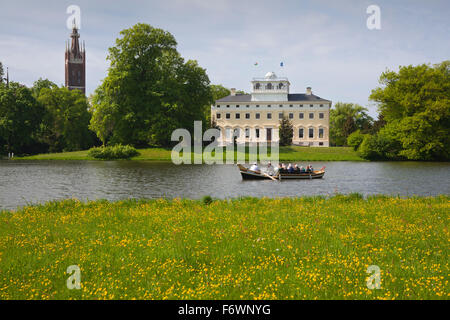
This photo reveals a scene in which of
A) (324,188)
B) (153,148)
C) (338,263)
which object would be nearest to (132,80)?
(153,148)

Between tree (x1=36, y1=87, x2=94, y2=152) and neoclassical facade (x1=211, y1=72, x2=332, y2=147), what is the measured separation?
92.4ft

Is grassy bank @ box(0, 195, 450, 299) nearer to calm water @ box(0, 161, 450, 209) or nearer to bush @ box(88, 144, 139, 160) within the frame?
Answer: calm water @ box(0, 161, 450, 209)

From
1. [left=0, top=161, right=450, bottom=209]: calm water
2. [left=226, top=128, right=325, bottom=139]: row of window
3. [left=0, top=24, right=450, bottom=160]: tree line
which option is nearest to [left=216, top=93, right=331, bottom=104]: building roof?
[left=226, top=128, right=325, bottom=139]: row of window

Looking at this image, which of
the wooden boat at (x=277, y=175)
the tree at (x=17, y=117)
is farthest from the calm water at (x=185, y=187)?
the tree at (x=17, y=117)

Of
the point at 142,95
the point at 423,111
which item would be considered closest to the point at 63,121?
the point at 142,95

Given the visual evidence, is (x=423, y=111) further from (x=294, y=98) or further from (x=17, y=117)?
(x=17, y=117)

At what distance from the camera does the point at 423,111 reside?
55.4m

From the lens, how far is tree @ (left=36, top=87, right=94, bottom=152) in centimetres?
6919

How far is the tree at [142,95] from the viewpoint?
2239 inches

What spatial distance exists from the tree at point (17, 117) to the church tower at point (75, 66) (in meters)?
73.5

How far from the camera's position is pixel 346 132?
3255 inches
